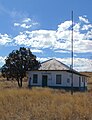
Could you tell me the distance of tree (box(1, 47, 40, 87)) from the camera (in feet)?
151

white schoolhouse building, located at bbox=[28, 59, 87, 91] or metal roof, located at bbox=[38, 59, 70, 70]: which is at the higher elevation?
metal roof, located at bbox=[38, 59, 70, 70]

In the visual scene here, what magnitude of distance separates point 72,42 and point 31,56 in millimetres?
17119

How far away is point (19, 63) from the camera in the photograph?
151 ft

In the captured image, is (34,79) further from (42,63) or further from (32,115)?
(32,115)

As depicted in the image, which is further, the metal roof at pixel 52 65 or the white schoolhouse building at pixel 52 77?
the metal roof at pixel 52 65

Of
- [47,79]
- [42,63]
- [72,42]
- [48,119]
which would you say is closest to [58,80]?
[47,79]

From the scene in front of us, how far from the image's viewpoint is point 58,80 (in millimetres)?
46000

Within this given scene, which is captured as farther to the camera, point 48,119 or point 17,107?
point 17,107

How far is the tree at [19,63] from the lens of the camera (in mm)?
46156

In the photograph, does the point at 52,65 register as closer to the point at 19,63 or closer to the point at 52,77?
the point at 52,77

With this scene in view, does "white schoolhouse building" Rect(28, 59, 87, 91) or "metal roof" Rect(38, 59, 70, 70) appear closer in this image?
"white schoolhouse building" Rect(28, 59, 87, 91)

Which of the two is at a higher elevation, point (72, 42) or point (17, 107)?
point (72, 42)

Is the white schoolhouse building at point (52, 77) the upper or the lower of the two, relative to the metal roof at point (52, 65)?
lower

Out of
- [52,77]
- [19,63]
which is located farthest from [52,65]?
[19,63]
